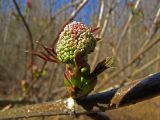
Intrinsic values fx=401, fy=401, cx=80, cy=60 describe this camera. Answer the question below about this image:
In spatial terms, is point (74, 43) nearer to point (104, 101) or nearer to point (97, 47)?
point (104, 101)

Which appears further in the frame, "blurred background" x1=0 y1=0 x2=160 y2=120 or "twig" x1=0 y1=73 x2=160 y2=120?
"blurred background" x1=0 y1=0 x2=160 y2=120

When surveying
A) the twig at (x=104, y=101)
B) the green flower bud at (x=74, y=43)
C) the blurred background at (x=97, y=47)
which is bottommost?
the twig at (x=104, y=101)

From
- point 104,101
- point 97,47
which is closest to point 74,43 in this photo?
point 104,101

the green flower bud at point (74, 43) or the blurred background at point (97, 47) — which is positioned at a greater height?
the blurred background at point (97, 47)

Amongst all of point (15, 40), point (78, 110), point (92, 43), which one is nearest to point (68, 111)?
point (78, 110)

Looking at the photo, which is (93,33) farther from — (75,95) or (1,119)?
(1,119)

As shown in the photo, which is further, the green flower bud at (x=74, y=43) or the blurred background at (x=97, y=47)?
the blurred background at (x=97, y=47)
